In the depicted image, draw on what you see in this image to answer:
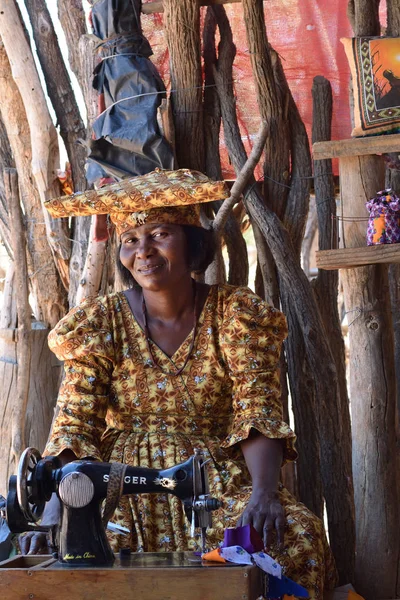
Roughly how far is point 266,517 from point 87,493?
78cm

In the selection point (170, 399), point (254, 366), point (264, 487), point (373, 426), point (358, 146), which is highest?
point (358, 146)

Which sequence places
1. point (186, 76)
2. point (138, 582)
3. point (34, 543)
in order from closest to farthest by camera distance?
point (138, 582) → point (34, 543) → point (186, 76)

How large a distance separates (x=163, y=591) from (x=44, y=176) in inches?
135

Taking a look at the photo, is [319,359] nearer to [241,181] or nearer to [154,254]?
[241,181]

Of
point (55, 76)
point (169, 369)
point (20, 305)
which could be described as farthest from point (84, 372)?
point (55, 76)

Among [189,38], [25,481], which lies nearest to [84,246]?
[189,38]

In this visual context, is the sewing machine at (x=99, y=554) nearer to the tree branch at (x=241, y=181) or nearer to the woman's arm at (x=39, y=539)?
the woman's arm at (x=39, y=539)

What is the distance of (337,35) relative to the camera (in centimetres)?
595

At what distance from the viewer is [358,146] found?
420 centimetres

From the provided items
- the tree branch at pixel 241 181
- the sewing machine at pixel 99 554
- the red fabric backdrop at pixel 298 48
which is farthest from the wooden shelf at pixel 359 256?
the red fabric backdrop at pixel 298 48

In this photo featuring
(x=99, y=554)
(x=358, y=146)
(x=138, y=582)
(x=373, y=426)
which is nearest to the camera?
(x=138, y=582)

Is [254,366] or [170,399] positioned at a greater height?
[254,366]

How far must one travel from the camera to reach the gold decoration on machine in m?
2.97

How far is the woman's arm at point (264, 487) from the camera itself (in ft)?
11.1
